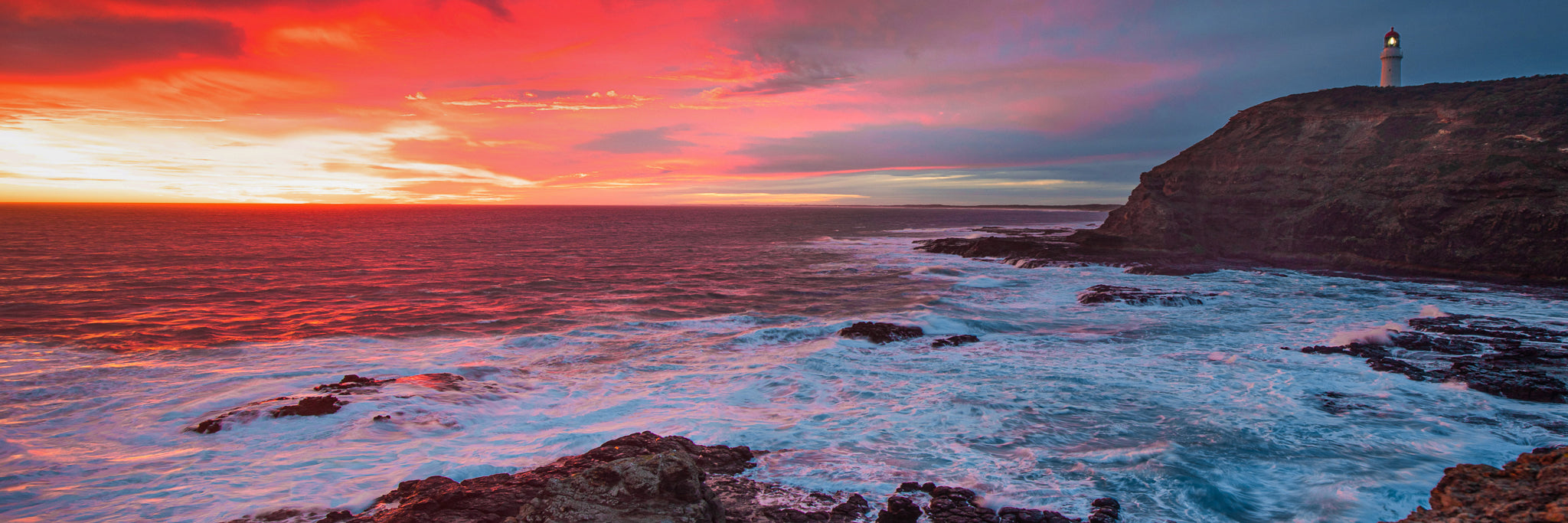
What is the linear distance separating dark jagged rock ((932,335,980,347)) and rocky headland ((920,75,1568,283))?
639 inches

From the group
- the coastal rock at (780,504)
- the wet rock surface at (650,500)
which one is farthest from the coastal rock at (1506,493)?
the coastal rock at (780,504)

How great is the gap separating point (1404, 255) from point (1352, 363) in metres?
20.5

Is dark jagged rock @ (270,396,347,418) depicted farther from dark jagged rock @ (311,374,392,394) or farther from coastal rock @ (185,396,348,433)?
dark jagged rock @ (311,374,392,394)

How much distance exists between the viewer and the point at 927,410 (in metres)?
9.71

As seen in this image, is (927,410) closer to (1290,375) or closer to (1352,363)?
(1290,375)

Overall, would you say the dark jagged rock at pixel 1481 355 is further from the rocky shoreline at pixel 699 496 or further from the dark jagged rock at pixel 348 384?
the dark jagged rock at pixel 348 384

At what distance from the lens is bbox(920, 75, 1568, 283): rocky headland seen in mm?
24125

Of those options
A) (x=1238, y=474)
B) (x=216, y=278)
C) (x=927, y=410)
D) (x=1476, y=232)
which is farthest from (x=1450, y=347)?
(x=216, y=278)

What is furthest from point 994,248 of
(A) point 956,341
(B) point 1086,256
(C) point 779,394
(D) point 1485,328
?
(C) point 779,394

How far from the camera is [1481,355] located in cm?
1231

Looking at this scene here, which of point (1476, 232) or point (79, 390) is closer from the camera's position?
point (79, 390)

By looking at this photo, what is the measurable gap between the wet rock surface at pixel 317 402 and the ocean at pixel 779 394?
0.22 m

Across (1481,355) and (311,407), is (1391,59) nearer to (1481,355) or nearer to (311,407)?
(1481,355)

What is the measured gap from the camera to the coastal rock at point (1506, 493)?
5.10 m
